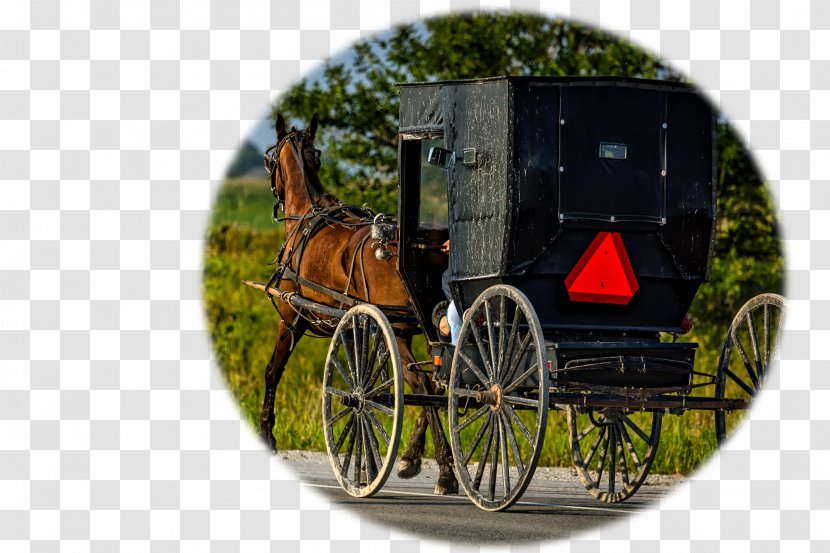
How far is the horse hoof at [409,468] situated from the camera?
1126 cm

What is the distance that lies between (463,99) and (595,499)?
3151 mm

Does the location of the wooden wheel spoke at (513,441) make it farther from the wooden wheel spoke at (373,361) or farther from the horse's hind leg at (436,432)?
the horse's hind leg at (436,432)

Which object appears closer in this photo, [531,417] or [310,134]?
[310,134]

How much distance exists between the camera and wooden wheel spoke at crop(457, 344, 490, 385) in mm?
8992

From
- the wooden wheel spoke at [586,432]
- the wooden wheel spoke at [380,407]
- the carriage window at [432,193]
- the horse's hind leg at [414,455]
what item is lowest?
the horse's hind leg at [414,455]

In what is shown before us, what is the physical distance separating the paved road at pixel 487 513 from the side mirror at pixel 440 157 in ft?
7.76

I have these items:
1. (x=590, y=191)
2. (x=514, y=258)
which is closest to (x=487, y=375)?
(x=514, y=258)

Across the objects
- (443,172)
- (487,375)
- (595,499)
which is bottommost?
(595,499)

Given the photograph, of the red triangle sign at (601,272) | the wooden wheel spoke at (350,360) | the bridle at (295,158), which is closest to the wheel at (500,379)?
the red triangle sign at (601,272)

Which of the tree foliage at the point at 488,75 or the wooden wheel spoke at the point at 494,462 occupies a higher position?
the tree foliage at the point at 488,75

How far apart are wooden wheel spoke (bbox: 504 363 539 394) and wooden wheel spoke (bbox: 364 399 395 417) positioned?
992 mm

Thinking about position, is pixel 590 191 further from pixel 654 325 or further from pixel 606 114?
pixel 654 325

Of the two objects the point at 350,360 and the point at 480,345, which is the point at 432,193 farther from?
the point at 480,345

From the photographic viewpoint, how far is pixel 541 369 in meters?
8.23
